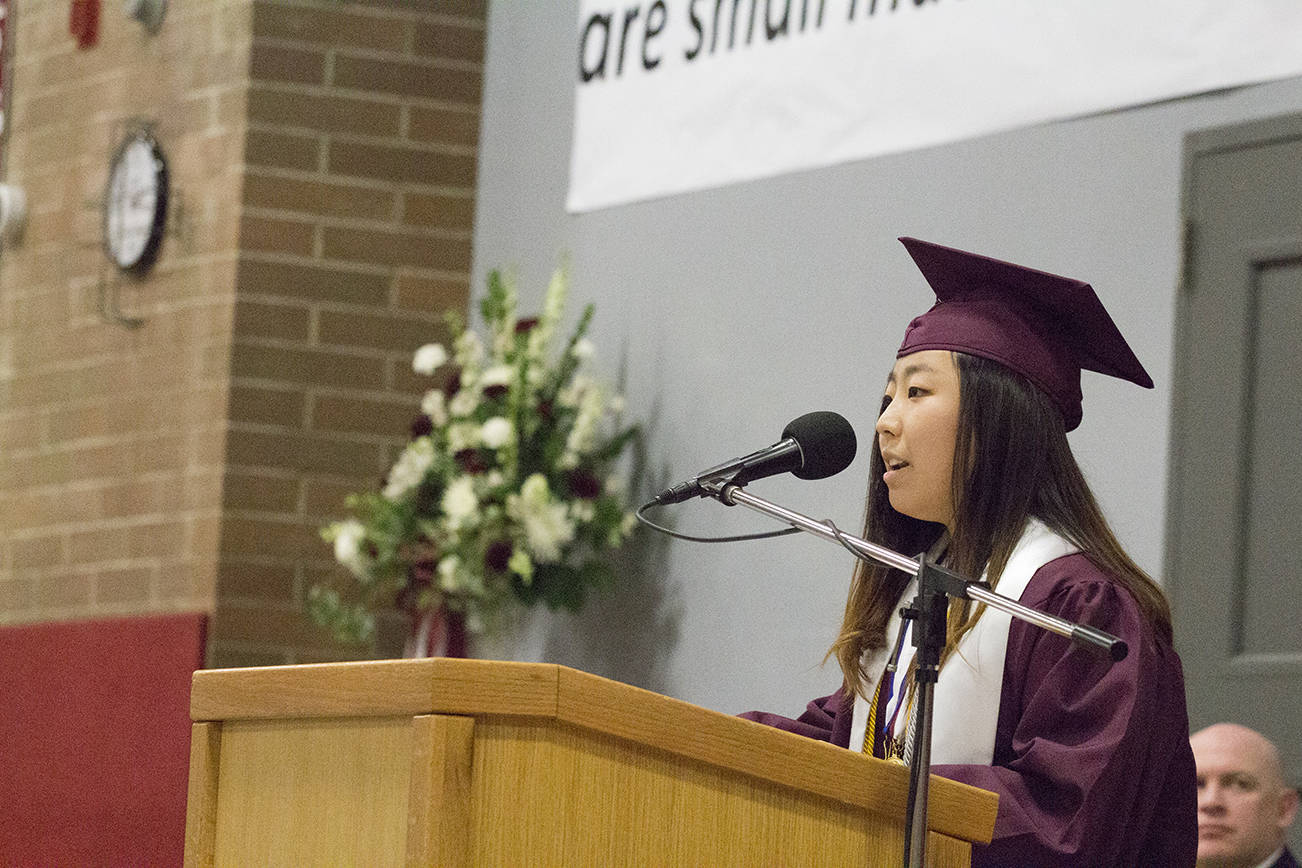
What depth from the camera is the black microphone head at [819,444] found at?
98.2 inches

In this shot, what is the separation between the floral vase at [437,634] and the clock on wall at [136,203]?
1.52 metres

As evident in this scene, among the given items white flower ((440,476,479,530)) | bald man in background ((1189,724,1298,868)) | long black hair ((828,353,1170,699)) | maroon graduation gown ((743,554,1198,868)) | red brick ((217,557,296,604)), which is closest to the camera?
maroon graduation gown ((743,554,1198,868))

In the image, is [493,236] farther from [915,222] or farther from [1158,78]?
[1158,78]

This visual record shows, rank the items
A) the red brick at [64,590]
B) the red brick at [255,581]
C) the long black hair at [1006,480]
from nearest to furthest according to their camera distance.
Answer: the long black hair at [1006,480]
the red brick at [255,581]
the red brick at [64,590]

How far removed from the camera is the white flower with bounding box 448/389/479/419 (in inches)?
211

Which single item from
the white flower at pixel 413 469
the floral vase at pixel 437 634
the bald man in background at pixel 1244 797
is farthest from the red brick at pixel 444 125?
the bald man in background at pixel 1244 797

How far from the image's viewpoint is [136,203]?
20.8ft

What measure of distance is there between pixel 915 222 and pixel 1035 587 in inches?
92.6

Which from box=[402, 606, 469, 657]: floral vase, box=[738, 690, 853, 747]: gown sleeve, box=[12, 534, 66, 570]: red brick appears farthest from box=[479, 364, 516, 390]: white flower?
box=[738, 690, 853, 747]: gown sleeve

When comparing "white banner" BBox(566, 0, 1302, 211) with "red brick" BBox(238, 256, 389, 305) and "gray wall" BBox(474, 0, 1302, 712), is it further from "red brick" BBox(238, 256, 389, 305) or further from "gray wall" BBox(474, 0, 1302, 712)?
"red brick" BBox(238, 256, 389, 305)

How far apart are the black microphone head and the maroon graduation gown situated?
0.30 metres

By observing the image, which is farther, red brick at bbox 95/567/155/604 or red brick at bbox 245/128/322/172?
red brick at bbox 95/567/155/604

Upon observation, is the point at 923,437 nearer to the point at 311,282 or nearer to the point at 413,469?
the point at 413,469

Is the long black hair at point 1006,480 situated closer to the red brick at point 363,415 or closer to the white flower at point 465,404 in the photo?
the white flower at point 465,404
